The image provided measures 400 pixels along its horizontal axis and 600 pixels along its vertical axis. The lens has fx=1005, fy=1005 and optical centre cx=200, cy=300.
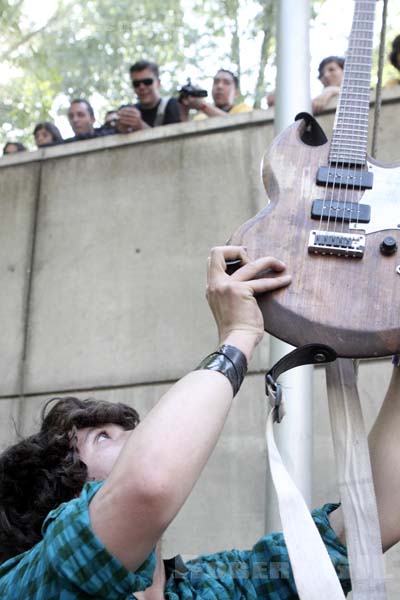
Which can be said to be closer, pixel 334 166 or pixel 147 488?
pixel 147 488

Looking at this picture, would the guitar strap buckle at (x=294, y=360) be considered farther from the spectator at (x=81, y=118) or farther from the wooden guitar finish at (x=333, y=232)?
the spectator at (x=81, y=118)

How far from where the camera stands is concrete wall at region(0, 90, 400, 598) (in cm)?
451

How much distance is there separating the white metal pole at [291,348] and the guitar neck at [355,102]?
1374mm

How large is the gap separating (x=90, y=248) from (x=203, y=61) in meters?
5.10

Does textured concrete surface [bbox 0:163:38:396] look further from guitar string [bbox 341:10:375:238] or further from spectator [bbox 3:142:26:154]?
guitar string [bbox 341:10:375:238]

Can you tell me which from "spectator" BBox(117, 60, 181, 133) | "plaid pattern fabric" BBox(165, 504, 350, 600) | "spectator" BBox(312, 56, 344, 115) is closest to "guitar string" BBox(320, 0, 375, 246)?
"plaid pattern fabric" BBox(165, 504, 350, 600)

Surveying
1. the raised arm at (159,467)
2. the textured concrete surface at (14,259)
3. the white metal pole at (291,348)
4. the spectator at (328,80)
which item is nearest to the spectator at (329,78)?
the spectator at (328,80)

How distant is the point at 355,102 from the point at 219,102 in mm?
3747

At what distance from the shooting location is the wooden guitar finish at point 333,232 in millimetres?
1872

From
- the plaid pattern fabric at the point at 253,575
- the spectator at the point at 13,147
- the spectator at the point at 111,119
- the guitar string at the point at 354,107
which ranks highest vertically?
the spectator at the point at 111,119

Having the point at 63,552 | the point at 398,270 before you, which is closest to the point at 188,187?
the point at 398,270

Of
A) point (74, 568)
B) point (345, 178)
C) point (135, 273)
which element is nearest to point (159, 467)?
point (74, 568)

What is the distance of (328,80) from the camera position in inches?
217

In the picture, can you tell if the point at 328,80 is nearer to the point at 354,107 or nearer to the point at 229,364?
the point at 354,107
